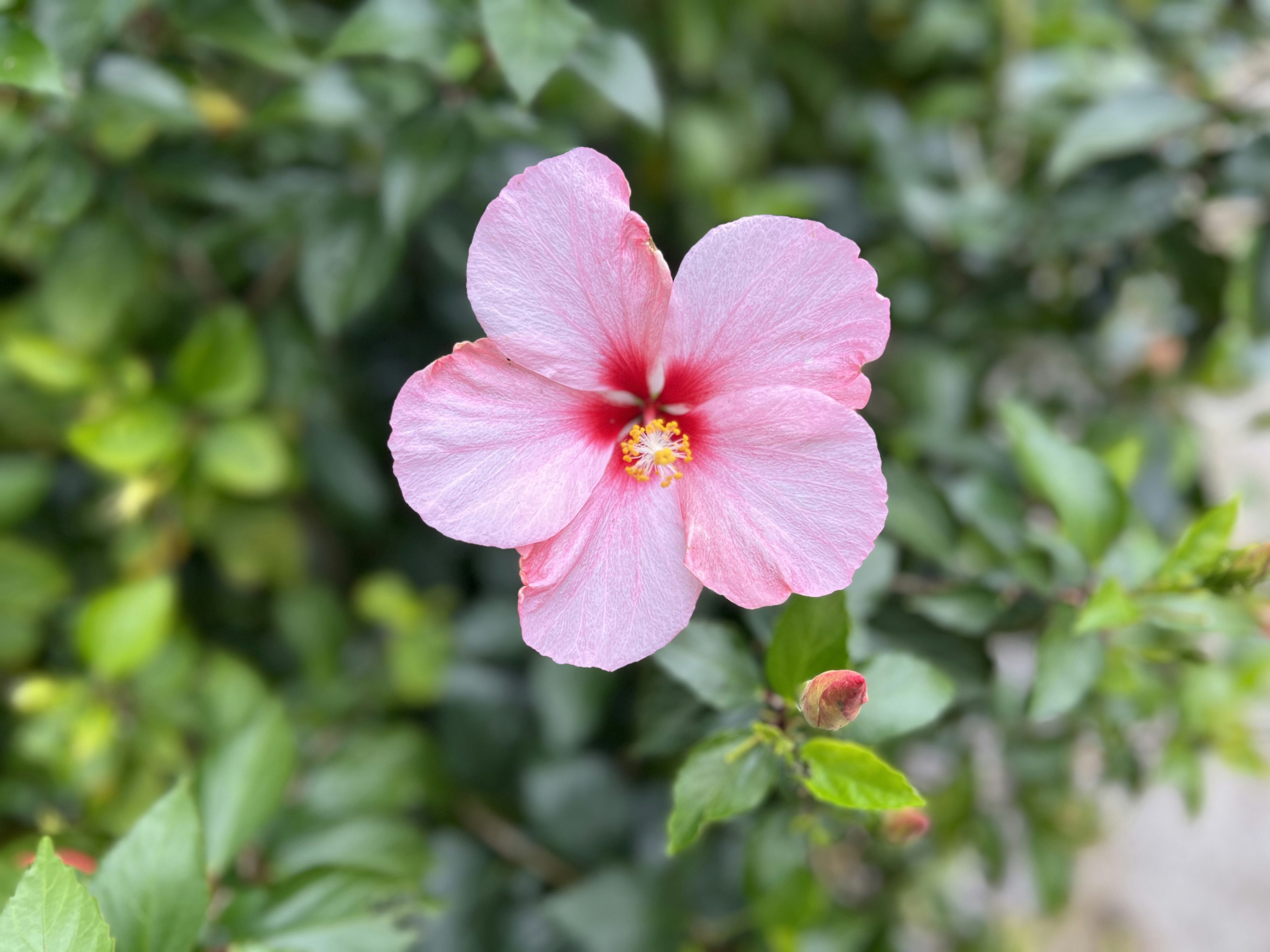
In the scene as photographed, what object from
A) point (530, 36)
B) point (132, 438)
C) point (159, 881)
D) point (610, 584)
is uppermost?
point (530, 36)

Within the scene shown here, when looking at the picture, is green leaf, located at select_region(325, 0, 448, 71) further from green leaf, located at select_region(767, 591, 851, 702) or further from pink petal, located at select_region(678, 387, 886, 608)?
green leaf, located at select_region(767, 591, 851, 702)

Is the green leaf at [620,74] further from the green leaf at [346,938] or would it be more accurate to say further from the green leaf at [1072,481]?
the green leaf at [346,938]

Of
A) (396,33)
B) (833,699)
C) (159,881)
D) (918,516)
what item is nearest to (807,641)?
(833,699)

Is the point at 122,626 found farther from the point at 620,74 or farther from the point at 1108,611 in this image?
the point at 1108,611

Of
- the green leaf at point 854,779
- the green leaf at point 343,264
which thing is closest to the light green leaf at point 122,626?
the green leaf at point 343,264

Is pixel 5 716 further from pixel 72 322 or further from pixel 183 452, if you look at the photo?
pixel 72 322
